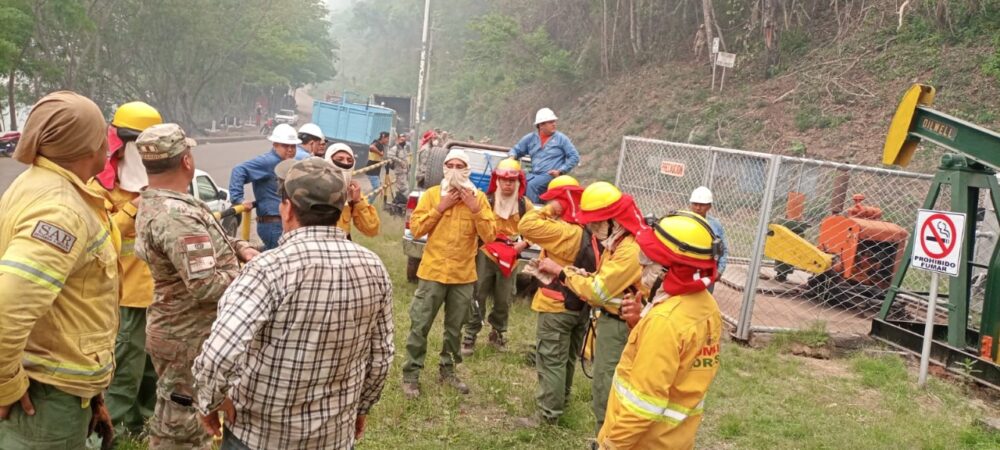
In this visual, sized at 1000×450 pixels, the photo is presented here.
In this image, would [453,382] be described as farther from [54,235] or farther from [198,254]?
[54,235]

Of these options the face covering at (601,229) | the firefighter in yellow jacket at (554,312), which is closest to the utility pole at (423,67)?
the firefighter in yellow jacket at (554,312)

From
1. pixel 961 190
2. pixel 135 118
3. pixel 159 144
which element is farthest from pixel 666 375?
pixel 961 190

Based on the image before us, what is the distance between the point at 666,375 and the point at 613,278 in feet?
4.57

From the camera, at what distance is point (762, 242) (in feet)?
25.4

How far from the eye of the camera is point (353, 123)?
26.8 m

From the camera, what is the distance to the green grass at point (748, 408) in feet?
16.5

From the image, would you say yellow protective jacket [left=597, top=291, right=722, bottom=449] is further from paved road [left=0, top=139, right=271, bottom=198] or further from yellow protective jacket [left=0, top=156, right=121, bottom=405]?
paved road [left=0, top=139, right=271, bottom=198]

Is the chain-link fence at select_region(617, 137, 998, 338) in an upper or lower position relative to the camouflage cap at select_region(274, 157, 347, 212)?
lower

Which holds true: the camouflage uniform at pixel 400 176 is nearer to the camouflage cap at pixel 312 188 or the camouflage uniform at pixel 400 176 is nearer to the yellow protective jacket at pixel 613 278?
the yellow protective jacket at pixel 613 278

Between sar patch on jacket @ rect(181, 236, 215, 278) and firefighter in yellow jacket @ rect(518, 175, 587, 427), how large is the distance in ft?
7.97

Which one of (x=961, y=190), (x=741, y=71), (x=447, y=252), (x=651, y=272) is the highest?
(x=741, y=71)

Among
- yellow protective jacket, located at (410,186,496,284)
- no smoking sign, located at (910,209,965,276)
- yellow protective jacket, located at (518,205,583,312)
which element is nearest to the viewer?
yellow protective jacket, located at (518,205,583,312)

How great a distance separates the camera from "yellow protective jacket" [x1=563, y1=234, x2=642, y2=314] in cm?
411

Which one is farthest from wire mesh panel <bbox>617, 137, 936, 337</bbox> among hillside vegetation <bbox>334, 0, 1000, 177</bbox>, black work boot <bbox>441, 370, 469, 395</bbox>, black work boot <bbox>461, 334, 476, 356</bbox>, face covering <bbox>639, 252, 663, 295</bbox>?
hillside vegetation <bbox>334, 0, 1000, 177</bbox>
